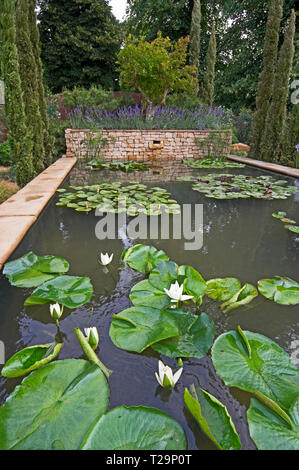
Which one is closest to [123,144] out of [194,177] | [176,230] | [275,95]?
[194,177]

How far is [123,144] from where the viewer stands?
638cm

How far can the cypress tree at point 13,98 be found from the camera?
10.9ft

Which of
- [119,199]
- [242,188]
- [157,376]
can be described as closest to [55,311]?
[157,376]

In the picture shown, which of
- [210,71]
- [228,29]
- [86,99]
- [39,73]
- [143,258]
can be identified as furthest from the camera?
[228,29]

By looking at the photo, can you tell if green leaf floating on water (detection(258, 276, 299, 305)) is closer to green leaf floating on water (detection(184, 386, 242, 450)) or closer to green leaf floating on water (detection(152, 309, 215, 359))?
green leaf floating on water (detection(152, 309, 215, 359))

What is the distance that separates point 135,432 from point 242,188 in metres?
3.23

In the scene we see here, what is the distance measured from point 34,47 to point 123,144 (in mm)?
2478

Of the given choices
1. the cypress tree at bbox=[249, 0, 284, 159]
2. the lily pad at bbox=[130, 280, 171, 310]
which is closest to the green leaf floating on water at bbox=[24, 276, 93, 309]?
the lily pad at bbox=[130, 280, 171, 310]

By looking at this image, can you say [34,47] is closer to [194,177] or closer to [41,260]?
[194,177]

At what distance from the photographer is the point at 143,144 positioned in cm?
652

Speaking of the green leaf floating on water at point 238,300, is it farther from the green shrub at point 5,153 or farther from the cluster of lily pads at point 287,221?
the green shrub at point 5,153

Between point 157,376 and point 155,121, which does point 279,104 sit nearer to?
point 155,121

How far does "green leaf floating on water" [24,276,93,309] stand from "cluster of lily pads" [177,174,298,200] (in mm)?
2134

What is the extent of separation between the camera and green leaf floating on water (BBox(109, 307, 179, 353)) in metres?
0.87
